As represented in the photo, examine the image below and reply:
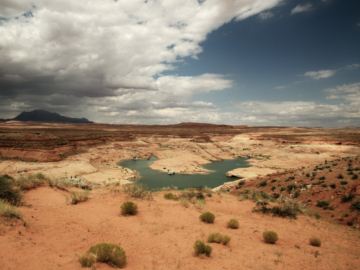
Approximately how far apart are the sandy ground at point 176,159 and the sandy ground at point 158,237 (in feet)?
77.8

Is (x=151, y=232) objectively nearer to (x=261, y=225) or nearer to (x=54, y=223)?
(x=54, y=223)

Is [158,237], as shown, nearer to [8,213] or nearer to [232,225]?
[232,225]

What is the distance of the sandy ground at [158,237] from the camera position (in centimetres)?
915

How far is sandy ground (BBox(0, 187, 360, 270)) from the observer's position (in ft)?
30.0

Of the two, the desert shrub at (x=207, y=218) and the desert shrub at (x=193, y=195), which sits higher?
the desert shrub at (x=207, y=218)

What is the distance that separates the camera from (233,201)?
2033cm

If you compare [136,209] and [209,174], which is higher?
[136,209]

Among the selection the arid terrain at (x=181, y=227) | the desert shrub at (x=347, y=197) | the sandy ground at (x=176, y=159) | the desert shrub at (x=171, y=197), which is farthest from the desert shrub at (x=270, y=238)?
the sandy ground at (x=176, y=159)

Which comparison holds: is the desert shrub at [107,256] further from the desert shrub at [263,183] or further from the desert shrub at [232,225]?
the desert shrub at [263,183]

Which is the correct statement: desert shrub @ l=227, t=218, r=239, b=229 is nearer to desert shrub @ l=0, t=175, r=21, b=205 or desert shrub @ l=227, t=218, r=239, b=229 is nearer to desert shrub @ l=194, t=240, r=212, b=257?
desert shrub @ l=194, t=240, r=212, b=257

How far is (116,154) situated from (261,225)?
53.2 meters

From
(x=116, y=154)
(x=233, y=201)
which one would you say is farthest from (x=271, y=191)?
(x=116, y=154)

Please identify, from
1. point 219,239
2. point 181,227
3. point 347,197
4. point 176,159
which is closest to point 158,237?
point 181,227

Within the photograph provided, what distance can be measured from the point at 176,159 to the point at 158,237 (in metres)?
49.2
